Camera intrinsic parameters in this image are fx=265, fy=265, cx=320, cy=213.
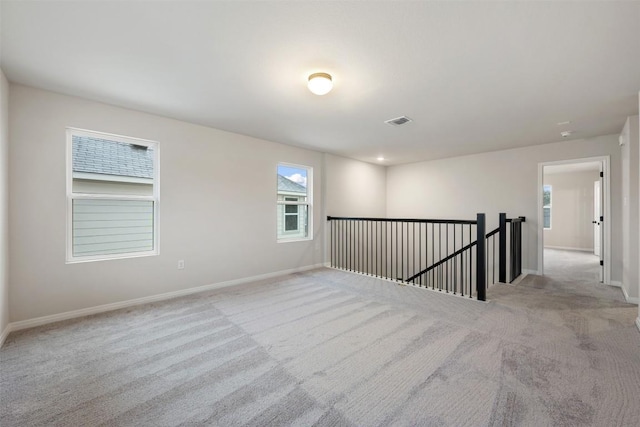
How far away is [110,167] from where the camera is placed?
3.20 m

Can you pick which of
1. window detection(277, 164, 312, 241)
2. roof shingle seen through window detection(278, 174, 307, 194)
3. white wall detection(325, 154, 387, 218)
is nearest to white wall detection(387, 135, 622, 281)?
white wall detection(325, 154, 387, 218)

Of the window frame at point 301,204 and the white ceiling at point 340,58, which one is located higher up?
the white ceiling at point 340,58

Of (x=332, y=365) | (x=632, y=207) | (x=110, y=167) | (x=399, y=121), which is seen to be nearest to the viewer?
(x=332, y=365)

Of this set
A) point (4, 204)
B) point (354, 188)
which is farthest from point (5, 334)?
point (354, 188)

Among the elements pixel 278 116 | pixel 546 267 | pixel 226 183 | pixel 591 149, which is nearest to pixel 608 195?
pixel 591 149

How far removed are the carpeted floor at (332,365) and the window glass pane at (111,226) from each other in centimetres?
78

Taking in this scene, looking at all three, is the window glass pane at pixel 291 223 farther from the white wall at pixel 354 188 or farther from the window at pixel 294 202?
the white wall at pixel 354 188

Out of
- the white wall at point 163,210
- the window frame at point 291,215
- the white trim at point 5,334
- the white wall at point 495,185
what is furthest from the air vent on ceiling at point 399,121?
the white trim at point 5,334

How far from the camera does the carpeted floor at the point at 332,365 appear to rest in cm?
151

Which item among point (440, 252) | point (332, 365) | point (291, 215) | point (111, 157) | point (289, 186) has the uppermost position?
point (111, 157)

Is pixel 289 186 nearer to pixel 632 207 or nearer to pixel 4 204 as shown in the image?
pixel 4 204

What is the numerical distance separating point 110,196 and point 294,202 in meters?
2.77

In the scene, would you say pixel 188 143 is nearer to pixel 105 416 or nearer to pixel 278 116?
pixel 278 116

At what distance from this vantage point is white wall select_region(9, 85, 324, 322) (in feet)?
8.73
